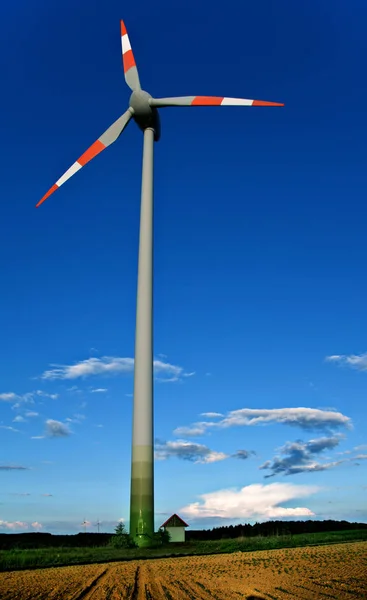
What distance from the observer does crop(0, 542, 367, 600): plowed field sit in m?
16.7

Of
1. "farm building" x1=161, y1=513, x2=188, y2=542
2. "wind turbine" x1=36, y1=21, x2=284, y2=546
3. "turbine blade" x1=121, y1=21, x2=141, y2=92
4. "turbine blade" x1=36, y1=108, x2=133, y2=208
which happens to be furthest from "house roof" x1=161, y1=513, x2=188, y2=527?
"turbine blade" x1=121, y1=21, x2=141, y2=92

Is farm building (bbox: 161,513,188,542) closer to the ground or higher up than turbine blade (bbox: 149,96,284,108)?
closer to the ground

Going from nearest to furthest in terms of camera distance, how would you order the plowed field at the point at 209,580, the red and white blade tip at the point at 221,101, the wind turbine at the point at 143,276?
the plowed field at the point at 209,580 < the wind turbine at the point at 143,276 < the red and white blade tip at the point at 221,101

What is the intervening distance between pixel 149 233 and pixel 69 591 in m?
32.4

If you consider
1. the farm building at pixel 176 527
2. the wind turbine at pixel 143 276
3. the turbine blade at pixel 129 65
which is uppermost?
the turbine blade at pixel 129 65

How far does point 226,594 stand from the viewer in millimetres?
16484

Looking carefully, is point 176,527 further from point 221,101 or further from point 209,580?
point 221,101

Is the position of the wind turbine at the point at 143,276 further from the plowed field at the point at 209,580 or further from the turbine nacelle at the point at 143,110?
the plowed field at the point at 209,580

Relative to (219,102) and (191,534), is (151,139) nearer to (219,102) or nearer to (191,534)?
(219,102)

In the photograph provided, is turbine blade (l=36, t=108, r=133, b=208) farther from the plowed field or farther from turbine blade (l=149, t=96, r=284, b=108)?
the plowed field

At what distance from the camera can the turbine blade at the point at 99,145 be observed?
51.0 metres

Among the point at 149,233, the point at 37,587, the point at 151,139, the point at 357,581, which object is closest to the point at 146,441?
the point at 149,233

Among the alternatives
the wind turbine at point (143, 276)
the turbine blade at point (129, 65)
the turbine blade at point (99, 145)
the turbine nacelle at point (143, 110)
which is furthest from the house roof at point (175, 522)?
the turbine blade at point (129, 65)

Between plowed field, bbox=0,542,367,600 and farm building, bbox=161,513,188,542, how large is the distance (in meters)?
26.9
